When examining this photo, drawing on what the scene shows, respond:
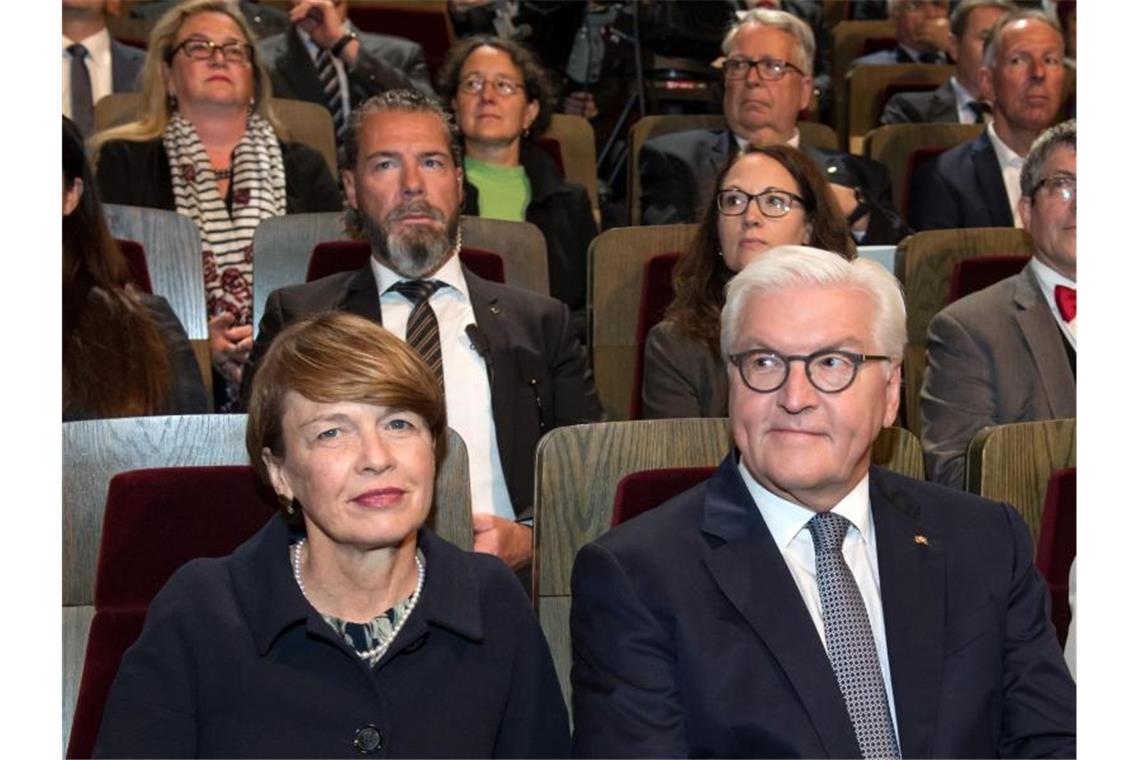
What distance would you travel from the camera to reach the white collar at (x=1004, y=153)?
13.3 feet

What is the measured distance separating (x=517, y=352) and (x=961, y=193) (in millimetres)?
1719

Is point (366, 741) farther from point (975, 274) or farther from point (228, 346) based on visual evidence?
point (975, 274)

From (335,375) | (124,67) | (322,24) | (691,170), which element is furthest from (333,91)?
(335,375)

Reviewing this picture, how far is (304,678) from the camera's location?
1.65 metres

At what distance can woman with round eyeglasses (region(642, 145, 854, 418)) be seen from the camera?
107 inches

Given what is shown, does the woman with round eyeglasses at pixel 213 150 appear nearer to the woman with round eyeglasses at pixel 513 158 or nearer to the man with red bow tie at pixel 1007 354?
the woman with round eyeglasses at pixel 513 158

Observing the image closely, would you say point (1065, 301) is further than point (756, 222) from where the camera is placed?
No

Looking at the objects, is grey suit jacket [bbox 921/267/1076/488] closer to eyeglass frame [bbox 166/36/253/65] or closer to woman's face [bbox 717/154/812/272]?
woman's face [bbox 717/154/812/272]

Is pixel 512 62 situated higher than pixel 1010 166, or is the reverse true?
pixel 512 62

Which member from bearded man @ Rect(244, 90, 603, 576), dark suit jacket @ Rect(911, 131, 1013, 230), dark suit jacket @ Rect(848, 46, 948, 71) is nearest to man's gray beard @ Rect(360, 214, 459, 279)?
bearded man @ Rect(244, 90, 603, 576)

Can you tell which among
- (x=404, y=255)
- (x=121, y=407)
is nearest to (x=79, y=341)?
(x=121, y=407)

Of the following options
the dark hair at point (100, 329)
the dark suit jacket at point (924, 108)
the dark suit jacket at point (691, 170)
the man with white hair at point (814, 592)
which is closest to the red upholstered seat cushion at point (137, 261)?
the dark hair at point (100, 329)

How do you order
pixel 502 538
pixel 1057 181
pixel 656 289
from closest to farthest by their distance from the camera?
pixel 502 538, pixel 1057 181, pixel 656 289
